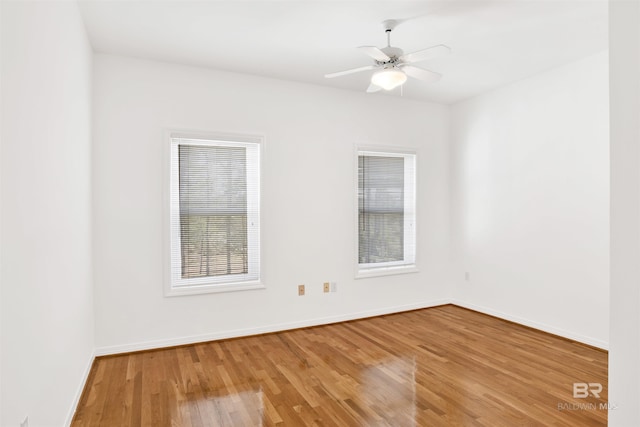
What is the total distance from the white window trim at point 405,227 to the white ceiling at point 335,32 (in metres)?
1.09

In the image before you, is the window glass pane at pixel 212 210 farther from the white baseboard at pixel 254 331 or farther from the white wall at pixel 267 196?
the white baseboard at pixel 254 331

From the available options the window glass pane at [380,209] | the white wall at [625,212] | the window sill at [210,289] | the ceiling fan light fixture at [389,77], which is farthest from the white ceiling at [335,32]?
the window sill at [210,289]

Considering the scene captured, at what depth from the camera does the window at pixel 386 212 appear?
194 inches

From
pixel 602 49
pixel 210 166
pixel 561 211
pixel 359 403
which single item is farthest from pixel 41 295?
pixel 602 49

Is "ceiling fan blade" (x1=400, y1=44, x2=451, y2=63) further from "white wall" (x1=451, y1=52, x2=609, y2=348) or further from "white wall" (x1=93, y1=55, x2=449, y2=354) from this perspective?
"white wall" (x1=451, y1=52, x2=609, y2=348)

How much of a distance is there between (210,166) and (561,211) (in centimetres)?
373

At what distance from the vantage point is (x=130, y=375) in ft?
10.3

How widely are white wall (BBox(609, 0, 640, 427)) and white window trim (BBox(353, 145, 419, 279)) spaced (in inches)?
147

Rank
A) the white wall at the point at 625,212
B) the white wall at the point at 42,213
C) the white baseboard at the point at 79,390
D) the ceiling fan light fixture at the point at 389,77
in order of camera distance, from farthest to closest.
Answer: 1. the ceiling fan light fixture at the point at 389,77
2. the white baseboard at the point at 79,390
3. the white wall at the point at 42,213
4. the white wall at the point at 625,212

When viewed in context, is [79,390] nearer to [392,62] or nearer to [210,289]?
[210,289]

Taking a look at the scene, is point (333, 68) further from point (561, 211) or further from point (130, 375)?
point (130, 375)

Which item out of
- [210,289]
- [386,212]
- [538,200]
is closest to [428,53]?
[538,200]

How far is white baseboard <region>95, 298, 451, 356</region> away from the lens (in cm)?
363

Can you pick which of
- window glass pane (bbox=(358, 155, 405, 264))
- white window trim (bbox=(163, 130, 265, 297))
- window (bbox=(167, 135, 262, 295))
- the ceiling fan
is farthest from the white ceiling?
window glass pane (bbox=(358, 155, 405, 264))
